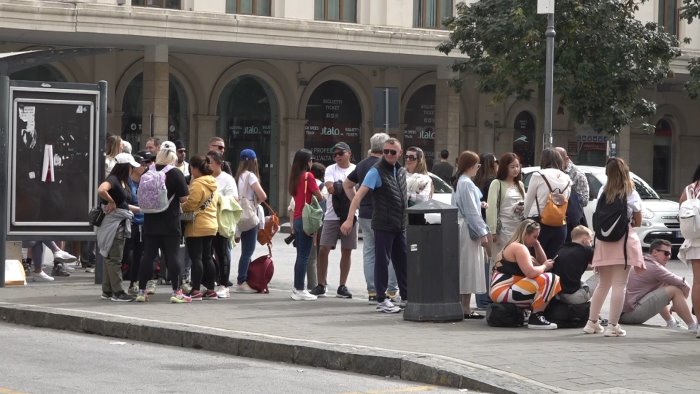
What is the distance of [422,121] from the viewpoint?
141 ft

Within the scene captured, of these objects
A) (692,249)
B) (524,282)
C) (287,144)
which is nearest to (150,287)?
(524,282)

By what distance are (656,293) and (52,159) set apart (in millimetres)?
7286

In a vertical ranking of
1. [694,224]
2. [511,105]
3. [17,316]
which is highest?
[511,105]

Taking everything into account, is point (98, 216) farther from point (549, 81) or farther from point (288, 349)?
point (549, 81)

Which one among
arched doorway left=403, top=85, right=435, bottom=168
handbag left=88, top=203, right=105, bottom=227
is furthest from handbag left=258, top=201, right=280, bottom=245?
arched doorway left=403, top=85, right=435, bottom=168

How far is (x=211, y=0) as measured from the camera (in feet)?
114

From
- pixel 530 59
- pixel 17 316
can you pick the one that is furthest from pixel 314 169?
pixel 530 59

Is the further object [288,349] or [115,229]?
[115,229]

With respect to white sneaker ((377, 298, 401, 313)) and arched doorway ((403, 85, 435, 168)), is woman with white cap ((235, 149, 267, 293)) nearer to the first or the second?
white sneaker ((377, 298, 401, 313))

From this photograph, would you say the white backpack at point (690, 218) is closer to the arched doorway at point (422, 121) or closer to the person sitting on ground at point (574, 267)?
the person sitting on ground at point (574, 267)

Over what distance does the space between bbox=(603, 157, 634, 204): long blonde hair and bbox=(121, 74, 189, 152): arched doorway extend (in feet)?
86.8

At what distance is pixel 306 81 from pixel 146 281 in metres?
25.9

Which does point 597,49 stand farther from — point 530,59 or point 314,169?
point 314,169

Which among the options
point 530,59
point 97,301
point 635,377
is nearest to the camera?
point 635,377
